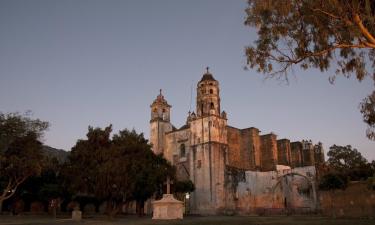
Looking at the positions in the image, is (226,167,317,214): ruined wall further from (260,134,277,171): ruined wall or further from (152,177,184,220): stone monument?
(152,177,184,220): stone monument

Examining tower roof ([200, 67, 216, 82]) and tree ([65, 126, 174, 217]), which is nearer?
tree ([65, 126, 174, 217])

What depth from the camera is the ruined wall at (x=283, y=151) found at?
52.8 metres

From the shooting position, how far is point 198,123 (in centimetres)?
4538

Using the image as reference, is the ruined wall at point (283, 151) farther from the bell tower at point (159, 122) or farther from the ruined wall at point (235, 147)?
the bell tower at point (159, 122)

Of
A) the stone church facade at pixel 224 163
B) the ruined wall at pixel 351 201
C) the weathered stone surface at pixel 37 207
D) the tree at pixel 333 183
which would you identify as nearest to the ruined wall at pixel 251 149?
the stone church facade at pixel 224 163

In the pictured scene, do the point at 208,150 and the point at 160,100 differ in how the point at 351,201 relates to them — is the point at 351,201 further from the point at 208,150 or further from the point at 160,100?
the point at 160,100

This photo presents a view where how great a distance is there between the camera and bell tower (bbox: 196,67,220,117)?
150 feet

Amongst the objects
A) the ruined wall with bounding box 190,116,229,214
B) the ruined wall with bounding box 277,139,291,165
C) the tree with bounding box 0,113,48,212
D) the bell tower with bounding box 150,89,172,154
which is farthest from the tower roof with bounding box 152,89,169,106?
the tree with bounding box 0,113,48,212

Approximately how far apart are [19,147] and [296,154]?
38400 mm

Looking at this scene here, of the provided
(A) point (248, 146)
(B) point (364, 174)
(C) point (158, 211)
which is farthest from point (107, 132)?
(A) point (248, 146)

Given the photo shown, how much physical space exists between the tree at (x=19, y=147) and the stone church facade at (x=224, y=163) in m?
19.0

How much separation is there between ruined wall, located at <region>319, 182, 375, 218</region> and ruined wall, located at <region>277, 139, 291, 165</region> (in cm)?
2180

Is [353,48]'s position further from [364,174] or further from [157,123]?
[157,123]

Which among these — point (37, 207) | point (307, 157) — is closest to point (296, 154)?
point (307, 157)
